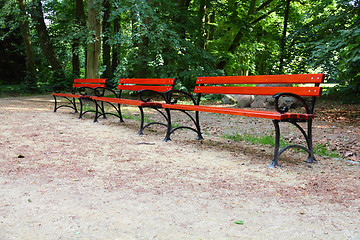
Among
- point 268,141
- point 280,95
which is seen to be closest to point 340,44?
point 268,141

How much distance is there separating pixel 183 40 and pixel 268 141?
7.02 meters

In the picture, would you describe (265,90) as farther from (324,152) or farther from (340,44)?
(340,44)

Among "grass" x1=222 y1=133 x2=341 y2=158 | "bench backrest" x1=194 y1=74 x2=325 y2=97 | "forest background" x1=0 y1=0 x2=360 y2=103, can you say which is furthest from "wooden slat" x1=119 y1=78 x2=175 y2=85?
"forest background" x1=0 y1=0 x2=360 y2=103

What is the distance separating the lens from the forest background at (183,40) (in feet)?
28.0

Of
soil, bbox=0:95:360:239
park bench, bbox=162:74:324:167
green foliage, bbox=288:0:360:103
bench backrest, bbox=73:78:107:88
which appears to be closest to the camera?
soil, bbox=0:95:360:239

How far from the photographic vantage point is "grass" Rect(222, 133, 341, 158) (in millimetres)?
4465

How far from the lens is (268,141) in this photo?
5152 millimetres

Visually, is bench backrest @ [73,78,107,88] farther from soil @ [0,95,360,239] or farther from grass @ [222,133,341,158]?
grass @ [222,133,341,158]

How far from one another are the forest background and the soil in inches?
128

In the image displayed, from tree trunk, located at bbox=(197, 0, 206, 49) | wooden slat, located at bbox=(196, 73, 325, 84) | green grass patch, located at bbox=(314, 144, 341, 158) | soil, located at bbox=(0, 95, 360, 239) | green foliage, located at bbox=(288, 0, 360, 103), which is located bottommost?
soil, located at bbox=(0, 95, 360, 239)

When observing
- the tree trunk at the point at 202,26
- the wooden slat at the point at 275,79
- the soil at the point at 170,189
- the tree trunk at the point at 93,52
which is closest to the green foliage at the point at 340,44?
the soil at the point at 170,189

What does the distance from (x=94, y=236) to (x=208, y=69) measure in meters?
10.5

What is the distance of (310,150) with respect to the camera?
4.00 meters

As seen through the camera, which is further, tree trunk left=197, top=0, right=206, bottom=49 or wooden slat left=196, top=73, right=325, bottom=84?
tree trunk left=197, top=0, right=206, bottom=49
